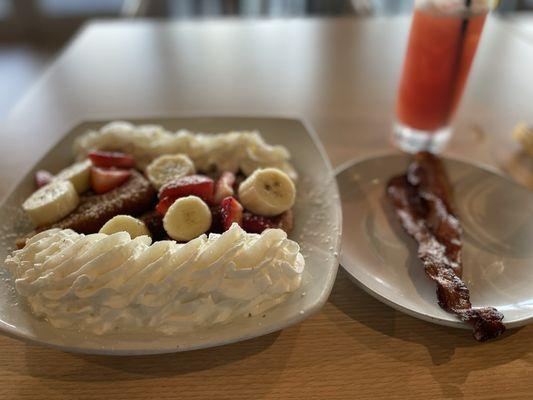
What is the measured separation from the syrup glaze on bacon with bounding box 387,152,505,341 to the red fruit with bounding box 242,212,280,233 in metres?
0.33

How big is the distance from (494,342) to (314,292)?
1.16ft

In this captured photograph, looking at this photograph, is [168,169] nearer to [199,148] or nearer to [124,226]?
[199,148]

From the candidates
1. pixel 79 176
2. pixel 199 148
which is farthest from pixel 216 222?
pixel 79 176

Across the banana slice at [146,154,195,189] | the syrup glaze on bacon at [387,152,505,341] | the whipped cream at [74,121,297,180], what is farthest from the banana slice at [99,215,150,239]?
the syrup glaze on bacon at [387,152,505,341]

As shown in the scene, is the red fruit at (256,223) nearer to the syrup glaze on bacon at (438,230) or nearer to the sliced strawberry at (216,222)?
the sliced strawberry at (216,222)

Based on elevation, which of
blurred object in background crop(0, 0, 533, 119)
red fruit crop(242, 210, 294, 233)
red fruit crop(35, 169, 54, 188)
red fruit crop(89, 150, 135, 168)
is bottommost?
blurred object in background crop(0, 0, 533, 119)

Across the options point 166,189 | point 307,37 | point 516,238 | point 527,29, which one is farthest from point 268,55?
point 527,29

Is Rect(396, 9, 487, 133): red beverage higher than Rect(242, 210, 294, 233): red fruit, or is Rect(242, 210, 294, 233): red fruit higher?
Rect(396, 9, 487, 133): red beverage

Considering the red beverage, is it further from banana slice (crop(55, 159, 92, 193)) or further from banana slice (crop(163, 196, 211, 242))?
banana slice (crop(55, 159, 92, 193))

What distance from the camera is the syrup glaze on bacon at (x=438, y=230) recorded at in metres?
0.78

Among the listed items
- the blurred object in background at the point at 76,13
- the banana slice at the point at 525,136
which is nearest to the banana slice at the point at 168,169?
the banana slice at the point at 525,136

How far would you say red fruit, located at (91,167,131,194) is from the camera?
1085mm

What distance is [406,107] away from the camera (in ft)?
4.53

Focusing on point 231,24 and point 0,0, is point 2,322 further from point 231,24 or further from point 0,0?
point 0,0
